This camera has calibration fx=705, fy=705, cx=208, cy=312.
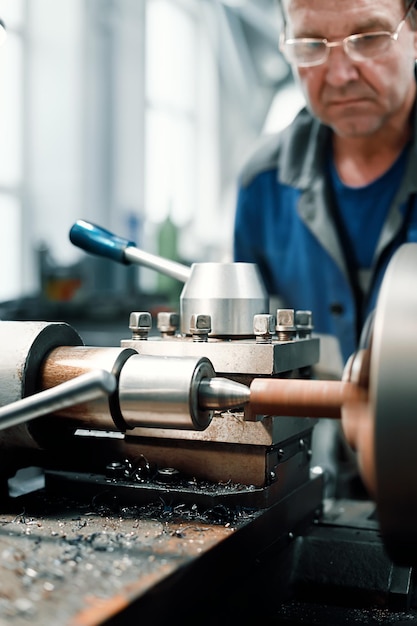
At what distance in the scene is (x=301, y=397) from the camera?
2.04 feet

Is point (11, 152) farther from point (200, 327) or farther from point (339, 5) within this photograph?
point (200, 327)

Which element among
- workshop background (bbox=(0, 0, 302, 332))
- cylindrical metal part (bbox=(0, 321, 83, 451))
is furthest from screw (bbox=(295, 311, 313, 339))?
workshop background (bbox=(0, 0, 302, 332))

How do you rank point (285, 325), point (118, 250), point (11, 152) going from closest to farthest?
point (285, 325)
point (118, 250)
point (11, 152)

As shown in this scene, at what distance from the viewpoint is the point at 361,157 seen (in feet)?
4.98

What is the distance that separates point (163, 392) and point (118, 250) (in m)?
0.34

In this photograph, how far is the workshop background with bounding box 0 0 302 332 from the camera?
3074mm

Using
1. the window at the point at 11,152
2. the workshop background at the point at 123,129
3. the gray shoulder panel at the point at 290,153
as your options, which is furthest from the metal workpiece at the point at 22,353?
the window at the point at 11,152

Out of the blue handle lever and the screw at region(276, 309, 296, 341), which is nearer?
the screw at region(276, 309, 296, 341)

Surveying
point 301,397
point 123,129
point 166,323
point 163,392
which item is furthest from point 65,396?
point 123,129

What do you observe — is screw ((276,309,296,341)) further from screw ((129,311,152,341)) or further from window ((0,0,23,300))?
window ((0,0,23,300))

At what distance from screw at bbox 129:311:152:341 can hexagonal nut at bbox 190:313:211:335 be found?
0.06 metres

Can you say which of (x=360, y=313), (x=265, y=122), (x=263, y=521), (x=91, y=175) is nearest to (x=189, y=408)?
(x=263, y=521)

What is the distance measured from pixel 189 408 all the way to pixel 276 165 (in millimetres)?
1069

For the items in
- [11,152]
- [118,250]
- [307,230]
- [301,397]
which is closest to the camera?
[301,397]
